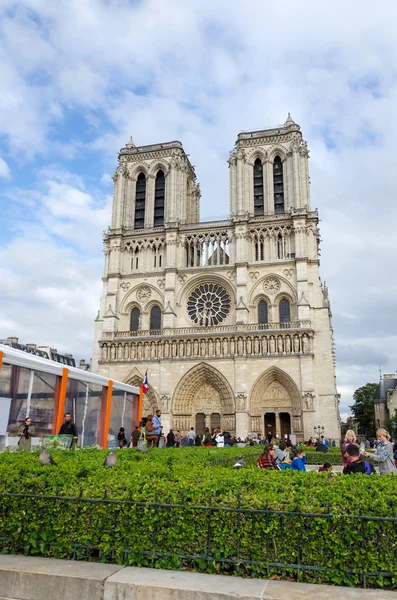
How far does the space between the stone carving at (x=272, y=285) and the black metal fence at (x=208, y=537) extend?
30.2 metres

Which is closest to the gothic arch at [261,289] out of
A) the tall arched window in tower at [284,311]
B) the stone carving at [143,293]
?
the tall arched window in tower at [284,311]

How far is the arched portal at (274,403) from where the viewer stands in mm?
31406

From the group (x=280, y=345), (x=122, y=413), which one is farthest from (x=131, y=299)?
(x=122, y=413)

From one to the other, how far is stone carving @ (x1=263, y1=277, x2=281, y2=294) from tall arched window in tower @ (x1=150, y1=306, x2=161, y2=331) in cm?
817

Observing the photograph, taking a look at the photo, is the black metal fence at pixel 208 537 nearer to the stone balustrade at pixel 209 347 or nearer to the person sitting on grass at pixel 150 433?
the person sitting on grass at pixel 150 433

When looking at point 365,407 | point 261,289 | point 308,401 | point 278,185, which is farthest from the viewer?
point 365,407

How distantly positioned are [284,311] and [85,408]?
19.8 meters

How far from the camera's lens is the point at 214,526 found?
4.37m

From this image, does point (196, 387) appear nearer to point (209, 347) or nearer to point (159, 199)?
point (209, 347)

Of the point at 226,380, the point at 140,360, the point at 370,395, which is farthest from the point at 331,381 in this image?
the point at 370,395

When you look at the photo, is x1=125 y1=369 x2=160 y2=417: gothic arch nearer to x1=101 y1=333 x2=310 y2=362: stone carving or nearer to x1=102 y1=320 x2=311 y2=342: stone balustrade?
x1=101 y1=333 x2=310 y2=362: stone carving

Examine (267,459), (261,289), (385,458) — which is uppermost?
(261,289)

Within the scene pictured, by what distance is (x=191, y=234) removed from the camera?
37.1m

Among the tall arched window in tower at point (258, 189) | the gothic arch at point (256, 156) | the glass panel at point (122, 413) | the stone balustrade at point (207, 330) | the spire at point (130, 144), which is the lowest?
the glass panel at point (122, 413)
